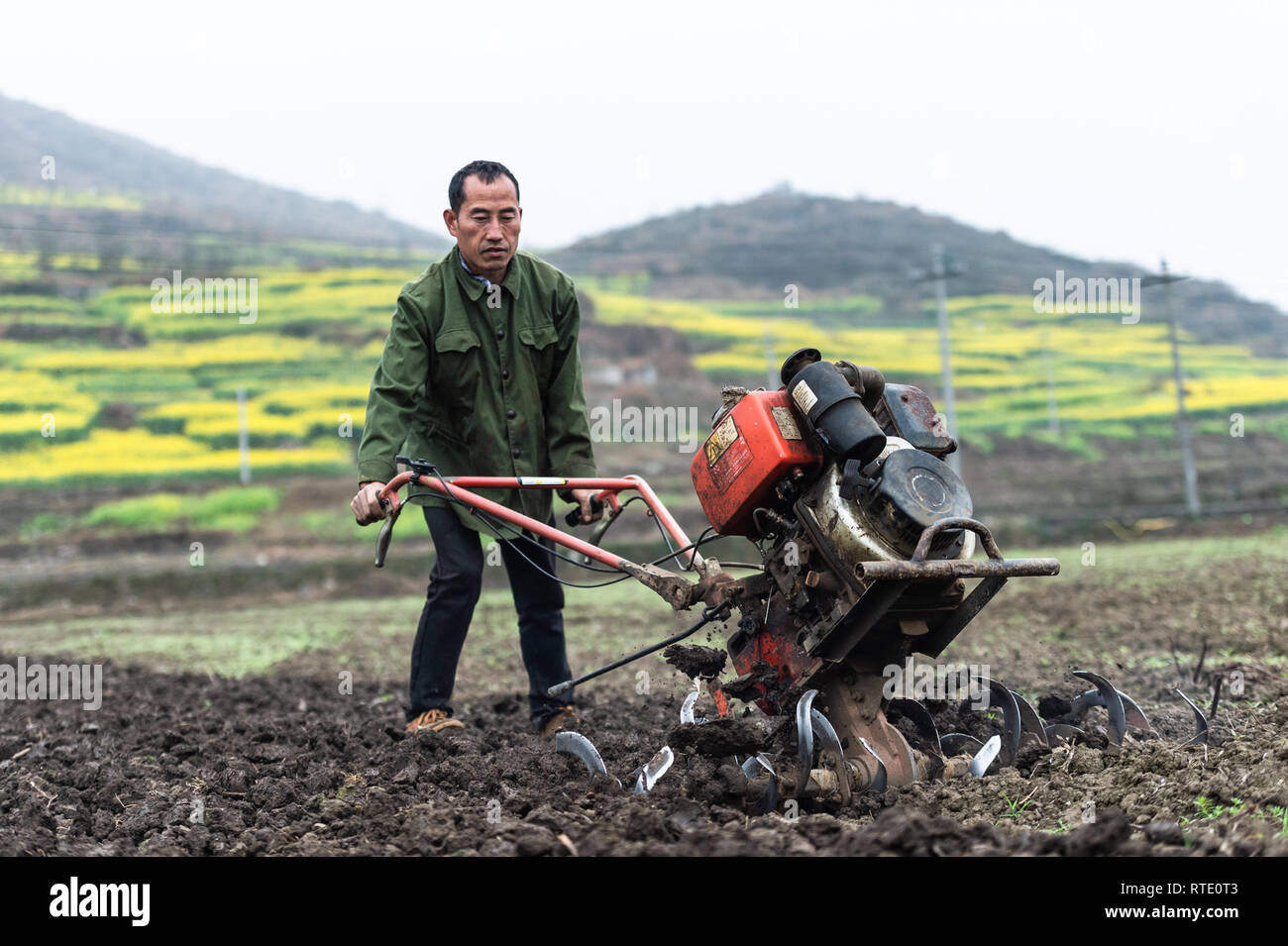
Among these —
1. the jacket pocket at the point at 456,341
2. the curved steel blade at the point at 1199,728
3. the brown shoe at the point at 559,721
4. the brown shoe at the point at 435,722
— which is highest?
the jacket pocket at the point at 456,341

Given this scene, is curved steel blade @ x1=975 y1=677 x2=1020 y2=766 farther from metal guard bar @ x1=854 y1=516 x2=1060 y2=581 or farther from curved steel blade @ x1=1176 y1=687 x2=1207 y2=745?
metal guard bar @ x1=854 y1=516 x2=1060 y2=581

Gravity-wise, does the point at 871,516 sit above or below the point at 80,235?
below

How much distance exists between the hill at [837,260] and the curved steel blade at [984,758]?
202 ft

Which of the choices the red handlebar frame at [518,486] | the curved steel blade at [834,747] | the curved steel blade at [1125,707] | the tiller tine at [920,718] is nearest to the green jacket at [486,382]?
the red handlebar frame at [518,486]

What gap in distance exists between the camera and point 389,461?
4.60m

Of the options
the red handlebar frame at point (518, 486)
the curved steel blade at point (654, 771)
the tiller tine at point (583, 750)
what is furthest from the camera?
the red handlebar frame at point (518, 486)

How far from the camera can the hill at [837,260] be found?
2815 inches

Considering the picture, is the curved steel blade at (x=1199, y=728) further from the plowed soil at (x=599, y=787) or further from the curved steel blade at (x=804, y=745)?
the curved steel blade at (x=804, y=745)

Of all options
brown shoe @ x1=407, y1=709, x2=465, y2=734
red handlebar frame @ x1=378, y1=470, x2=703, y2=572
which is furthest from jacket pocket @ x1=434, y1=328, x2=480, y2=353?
brown shoe @ x1=407, y1=709, x2=465, y2=734

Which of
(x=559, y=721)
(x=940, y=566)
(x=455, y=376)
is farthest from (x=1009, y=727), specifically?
(x=455, y=376)
